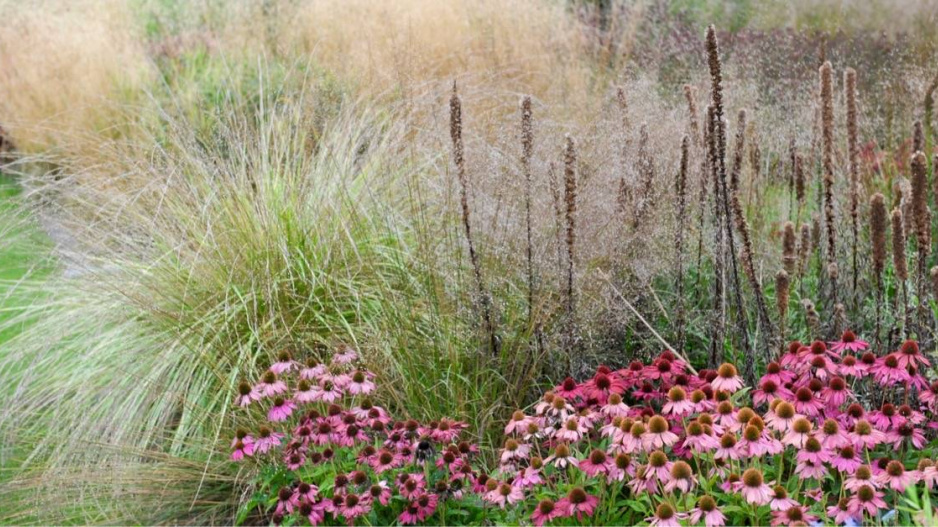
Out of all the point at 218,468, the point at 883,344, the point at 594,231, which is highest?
the point at 594,231

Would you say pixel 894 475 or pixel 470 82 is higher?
pixel 470 82

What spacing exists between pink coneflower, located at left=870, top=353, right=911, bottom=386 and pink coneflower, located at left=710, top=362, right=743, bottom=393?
0.33 meters

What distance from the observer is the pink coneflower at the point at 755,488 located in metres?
2.02

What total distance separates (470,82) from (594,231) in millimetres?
2364

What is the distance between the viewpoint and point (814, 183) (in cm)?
471

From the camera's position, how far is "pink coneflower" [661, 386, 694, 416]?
2297mm

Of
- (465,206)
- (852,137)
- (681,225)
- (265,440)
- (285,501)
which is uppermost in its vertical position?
(852,137)

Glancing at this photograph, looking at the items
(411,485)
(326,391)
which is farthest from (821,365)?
(326,391)

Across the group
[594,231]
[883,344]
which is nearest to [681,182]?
[594,231]

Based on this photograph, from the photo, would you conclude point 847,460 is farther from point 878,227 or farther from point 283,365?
point 283,365

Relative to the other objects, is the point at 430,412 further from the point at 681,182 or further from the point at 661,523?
the point at 661,523

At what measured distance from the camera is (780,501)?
2.04 meters

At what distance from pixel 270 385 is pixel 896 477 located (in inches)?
58.1

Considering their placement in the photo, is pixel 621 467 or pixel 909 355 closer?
pixel 621 467
